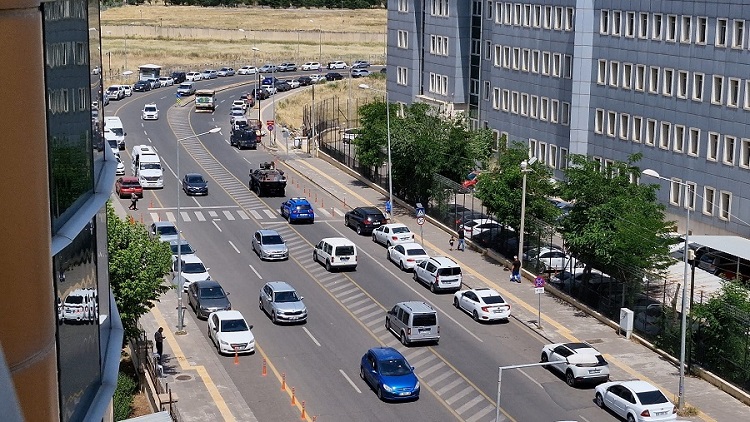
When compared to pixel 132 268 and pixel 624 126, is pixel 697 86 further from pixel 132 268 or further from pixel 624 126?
pixel 132 268

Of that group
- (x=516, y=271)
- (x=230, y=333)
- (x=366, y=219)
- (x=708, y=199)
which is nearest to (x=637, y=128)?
(x=708, y=199)

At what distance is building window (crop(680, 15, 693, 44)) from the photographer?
213 ft

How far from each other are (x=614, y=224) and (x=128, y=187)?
3389 cm

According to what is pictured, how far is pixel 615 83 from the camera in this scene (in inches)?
2872

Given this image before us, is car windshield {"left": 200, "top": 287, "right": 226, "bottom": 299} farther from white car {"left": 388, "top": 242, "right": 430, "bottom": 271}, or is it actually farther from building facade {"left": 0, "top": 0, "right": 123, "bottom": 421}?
building facade {"left": 0, "top": 0, "right": 123, "bottom": 421}

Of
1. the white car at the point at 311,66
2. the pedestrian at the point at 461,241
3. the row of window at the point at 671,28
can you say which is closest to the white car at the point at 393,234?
the pedestrian at the point at 461,241

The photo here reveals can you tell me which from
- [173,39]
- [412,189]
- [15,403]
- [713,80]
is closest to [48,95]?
[15,403]

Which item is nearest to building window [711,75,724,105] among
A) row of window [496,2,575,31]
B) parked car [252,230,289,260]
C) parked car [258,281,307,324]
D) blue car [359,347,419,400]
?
row of window [496,2,575,31]

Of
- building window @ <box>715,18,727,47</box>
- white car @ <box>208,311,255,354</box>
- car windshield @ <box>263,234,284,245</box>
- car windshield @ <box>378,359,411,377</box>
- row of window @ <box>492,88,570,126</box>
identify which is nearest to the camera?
car windshield @ <box>378,359,411,377</box>

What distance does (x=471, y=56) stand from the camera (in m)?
92.9

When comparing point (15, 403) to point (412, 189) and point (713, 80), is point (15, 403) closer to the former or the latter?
point (713, 80)

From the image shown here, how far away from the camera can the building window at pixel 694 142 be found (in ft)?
213

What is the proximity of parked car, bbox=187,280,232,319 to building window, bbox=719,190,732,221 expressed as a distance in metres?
27.0

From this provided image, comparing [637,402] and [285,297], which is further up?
[285,297]
